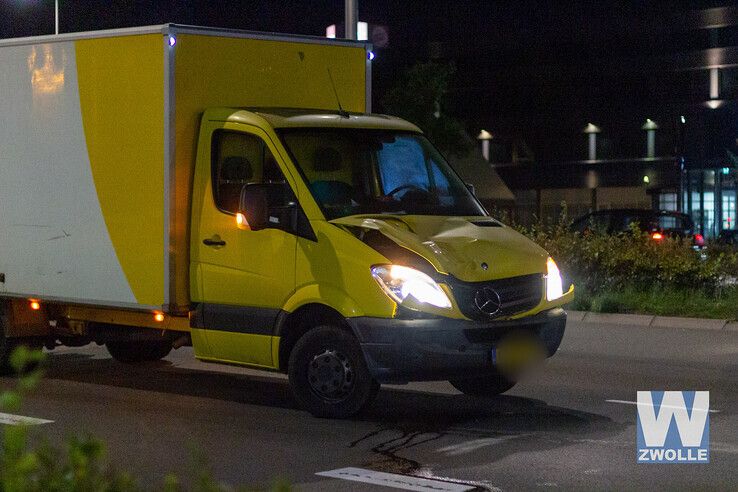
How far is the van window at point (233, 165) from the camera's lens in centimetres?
1031

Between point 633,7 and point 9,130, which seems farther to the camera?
point 633,7

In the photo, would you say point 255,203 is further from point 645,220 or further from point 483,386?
point 645,220

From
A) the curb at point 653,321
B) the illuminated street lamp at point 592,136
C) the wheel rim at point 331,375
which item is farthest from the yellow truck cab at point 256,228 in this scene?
the illuminated street lamp at point 592,136

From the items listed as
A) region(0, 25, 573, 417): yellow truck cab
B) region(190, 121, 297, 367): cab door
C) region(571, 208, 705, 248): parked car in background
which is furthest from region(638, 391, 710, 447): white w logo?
region(571, 208, 705, 248): parked car in background

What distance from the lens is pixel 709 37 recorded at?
64125mm

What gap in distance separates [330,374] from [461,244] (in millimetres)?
1326

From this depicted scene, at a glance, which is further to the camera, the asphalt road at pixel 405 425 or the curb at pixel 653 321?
the curb at pixel 653 321

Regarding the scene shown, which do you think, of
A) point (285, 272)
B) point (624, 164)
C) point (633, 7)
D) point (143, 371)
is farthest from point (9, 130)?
point (633, 7)

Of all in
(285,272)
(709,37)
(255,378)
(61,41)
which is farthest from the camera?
(709,37)

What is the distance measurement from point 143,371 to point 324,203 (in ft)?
12.1

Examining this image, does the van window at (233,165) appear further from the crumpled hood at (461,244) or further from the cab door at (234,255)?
the crumpled hood at (461,244)

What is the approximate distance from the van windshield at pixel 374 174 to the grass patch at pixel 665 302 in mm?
6920

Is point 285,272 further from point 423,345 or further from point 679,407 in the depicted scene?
point 679,407

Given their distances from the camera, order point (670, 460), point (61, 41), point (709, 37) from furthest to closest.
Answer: point (709, 37) → point (61, 41) → point (670, 460)
